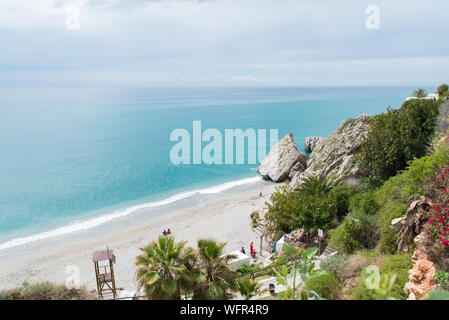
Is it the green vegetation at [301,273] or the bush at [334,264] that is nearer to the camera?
the green vegetation at [301,273]

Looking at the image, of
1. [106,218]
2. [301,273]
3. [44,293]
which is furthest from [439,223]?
[106,218]

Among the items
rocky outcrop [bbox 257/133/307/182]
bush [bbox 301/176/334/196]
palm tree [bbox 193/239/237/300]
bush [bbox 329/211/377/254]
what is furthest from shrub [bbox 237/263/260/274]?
rocky outcrop [bbox 257/133/307/182]

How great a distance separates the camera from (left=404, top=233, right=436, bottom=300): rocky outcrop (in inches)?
345

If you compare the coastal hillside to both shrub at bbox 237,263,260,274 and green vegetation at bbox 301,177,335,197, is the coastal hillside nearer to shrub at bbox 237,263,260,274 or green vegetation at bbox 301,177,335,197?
green vegetation at bbox 301,177,335,197

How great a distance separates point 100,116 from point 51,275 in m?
116

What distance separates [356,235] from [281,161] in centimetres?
3200

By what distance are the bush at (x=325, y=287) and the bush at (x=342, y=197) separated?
10605 mm

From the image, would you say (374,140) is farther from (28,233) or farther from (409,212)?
(28,233)

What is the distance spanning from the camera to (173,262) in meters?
9.43

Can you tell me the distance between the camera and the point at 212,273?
9.52 meters

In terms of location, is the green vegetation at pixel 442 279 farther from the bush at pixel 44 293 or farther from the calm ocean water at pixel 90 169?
the calm ocean water at pixel 90 169

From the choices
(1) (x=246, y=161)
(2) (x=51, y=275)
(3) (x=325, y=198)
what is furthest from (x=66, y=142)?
(3) (x=325, y=198)

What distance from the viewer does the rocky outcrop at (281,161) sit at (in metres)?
Result: 46.0

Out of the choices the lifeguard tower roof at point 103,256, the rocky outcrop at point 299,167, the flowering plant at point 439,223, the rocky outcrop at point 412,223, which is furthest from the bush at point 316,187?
the rocky outcrop at point 299,167
